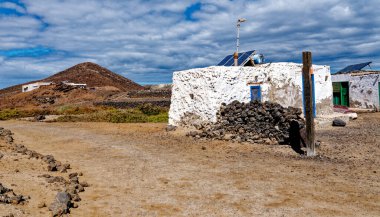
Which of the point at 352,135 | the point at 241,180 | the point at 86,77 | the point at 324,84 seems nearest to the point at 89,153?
the point at 241,180

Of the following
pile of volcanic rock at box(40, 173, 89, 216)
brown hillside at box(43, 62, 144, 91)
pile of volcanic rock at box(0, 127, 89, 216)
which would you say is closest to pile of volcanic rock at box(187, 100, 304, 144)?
pile of volcanic rock at box(0, 127, 89, 216)

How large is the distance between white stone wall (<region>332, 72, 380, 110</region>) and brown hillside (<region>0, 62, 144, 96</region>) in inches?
1957

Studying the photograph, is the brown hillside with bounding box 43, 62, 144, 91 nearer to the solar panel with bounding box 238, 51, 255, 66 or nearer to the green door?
the green door

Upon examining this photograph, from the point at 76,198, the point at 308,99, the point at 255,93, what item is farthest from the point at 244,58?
the point at 76,198

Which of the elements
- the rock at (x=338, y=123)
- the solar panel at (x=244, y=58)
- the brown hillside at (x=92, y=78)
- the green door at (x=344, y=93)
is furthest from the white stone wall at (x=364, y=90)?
the brown hillside at (x=92, y=78)

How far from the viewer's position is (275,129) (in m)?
13.7

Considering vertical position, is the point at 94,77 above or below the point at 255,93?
above

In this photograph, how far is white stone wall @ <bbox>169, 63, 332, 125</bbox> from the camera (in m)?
15.8

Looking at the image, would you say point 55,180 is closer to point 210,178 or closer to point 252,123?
point 210,178

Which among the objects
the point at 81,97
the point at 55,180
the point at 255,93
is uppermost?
the point at 81,97

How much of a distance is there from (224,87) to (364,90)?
44.2ft

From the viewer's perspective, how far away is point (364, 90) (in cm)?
2461

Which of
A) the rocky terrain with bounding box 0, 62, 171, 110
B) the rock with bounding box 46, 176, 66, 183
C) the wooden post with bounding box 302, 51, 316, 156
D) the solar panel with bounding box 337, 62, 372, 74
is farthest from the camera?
the rocky terrain with bounding box 0, 62, 171, 110

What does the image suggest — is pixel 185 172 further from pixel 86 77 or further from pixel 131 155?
pixel 86 77
